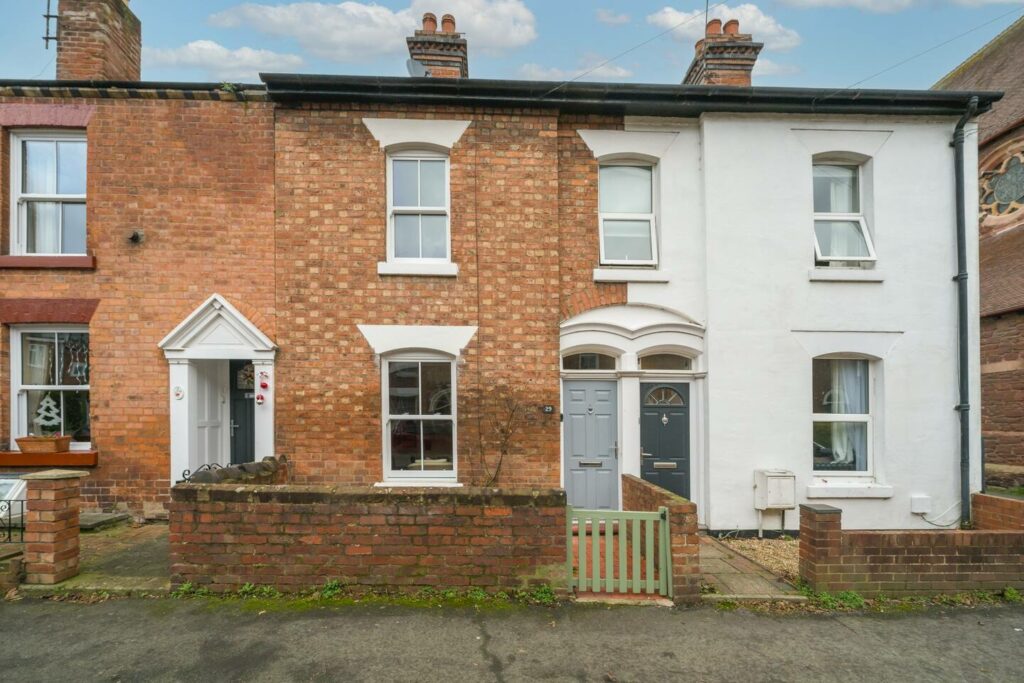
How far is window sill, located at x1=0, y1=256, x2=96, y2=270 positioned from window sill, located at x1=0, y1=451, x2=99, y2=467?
8.15 feet

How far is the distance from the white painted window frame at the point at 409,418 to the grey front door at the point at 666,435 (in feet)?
8.67

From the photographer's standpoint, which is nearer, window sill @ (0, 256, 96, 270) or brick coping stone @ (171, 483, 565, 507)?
brick coping stone @ (171, 483, 565, 507)

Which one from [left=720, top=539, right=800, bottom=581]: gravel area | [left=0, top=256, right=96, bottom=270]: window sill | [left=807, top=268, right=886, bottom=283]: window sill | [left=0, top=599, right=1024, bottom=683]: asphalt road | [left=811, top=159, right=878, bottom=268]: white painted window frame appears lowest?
[left=720, top=539, right=800, bottom=581]: gravel area

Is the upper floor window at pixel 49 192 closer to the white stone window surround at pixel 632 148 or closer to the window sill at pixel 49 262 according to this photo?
the window sill at pixel 49 262

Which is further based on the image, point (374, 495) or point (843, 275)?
point (843, 275)

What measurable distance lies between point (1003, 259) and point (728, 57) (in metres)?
8.56

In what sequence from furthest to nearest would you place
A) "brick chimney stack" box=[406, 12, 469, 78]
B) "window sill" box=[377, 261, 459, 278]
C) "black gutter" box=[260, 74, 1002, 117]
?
"brick chimney stack" box=[406, 12, 469, 78] < "window sill" box=[377, 261, 459, 278] < "black gutter" box=[260, 74, 1002, 117]

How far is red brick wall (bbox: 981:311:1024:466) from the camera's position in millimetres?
10195

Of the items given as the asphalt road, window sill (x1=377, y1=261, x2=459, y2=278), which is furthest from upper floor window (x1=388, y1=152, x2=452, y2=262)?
the asphalt road

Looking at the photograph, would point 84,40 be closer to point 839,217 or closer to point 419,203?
point 419,203

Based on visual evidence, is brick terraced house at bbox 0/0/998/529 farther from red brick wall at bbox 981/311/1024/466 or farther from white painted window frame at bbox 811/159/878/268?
red brick wall at bbox 981/311/1024/466

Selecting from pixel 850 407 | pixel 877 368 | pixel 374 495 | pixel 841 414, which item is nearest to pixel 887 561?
pixel 841 414

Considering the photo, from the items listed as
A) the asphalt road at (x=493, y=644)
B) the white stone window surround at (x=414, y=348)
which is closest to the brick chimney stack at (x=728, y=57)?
the white stone window surround at (x=414, y=348)

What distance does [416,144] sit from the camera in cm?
731
